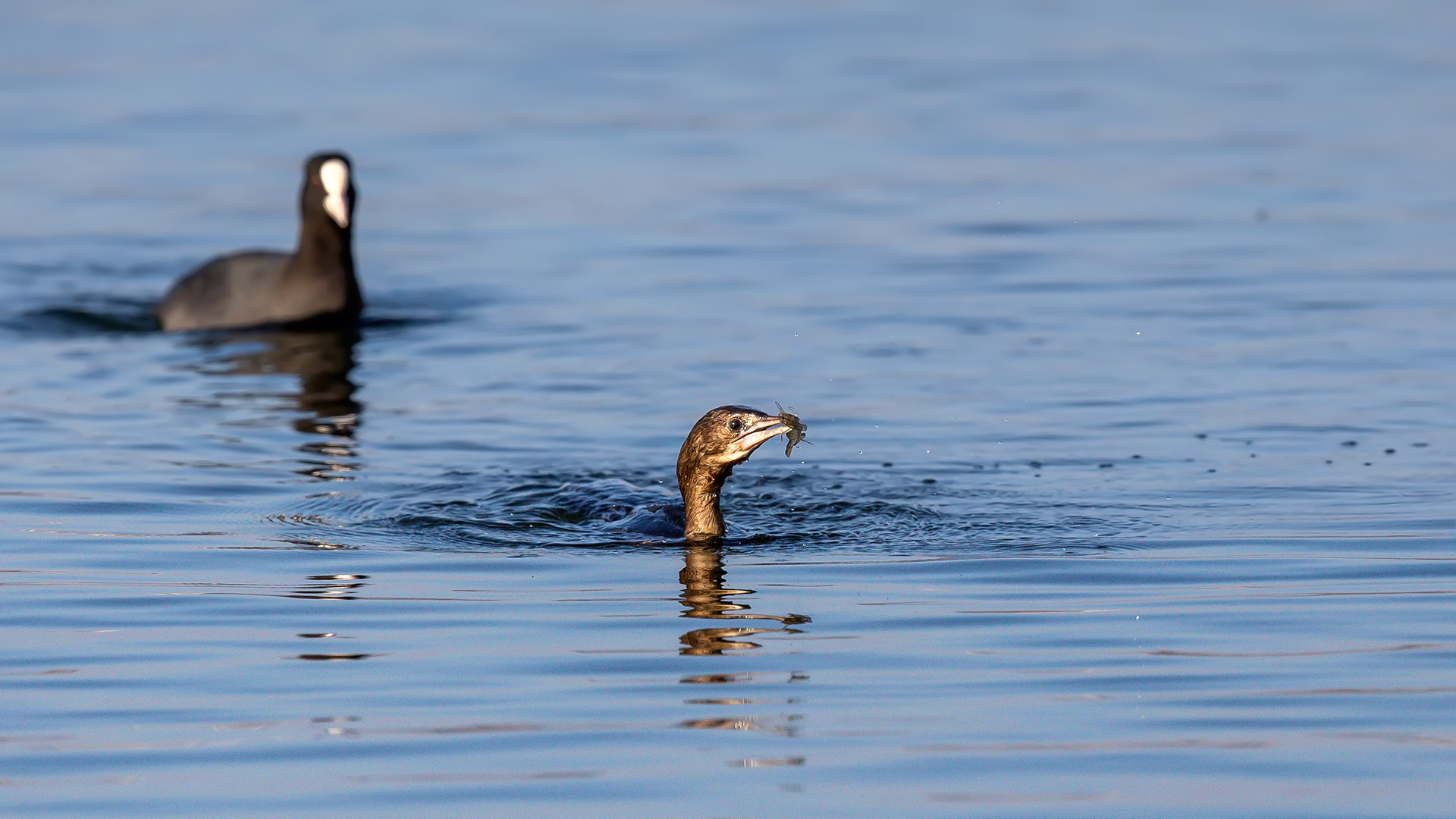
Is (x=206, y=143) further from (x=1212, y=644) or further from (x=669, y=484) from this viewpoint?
(x=1212, y=644)

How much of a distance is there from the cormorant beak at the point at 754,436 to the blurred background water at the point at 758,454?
1.57 ft

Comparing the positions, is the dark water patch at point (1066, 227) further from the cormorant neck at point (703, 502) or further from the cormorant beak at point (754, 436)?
the cormorant beak at point (754, 436)

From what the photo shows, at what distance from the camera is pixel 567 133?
2441 cm

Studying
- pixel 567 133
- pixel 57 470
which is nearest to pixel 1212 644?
pixel 57 470

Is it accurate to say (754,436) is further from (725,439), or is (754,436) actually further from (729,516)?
(729,516)

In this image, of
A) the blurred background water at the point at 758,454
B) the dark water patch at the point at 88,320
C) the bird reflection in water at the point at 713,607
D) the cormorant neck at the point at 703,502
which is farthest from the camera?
the dark water patch at the point at 88,320

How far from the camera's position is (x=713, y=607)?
337 inches

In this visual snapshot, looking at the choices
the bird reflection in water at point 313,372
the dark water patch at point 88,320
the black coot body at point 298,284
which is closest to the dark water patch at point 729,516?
the bird reflection in water at point 313,372

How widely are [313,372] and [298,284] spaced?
6.28 ft

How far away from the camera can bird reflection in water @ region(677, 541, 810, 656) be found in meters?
7.91

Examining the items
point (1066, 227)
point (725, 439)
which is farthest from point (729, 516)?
point (1066, 227)

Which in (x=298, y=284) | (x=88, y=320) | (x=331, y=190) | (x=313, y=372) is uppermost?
(x=331, y=190)

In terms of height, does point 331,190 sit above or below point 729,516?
above

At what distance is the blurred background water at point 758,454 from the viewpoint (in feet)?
21.8
